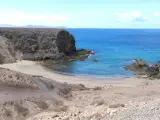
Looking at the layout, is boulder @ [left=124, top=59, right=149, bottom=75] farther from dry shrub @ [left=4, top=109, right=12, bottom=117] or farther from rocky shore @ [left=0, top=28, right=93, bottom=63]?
dry shrub @ [left=4, top=109, right=12, bottom=117]

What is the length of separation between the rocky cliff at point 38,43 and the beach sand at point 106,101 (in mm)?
12119

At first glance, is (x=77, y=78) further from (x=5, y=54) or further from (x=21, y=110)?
(x=21, y=110)

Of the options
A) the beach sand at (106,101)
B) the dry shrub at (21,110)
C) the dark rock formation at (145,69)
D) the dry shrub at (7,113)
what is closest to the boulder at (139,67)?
the dark rock formation at (145,69)

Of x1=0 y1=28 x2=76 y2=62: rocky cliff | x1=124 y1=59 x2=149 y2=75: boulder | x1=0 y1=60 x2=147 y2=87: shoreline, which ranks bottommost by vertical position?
x1=0 y1=60 x2=147 y2=87: shoreline

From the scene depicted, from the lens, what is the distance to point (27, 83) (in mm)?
38250

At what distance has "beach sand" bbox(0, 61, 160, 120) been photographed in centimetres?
2337

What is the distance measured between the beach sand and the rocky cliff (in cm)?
1212

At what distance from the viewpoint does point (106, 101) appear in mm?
34219

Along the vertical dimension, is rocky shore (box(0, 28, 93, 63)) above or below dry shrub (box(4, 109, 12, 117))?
above

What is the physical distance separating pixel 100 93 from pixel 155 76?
19.4 meters

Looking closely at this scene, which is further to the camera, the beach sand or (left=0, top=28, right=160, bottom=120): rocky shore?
(left=0, top=28, right=160, bottom=120): rocky shore

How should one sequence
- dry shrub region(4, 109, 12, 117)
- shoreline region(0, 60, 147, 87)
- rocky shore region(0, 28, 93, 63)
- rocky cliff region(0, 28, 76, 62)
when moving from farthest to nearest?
1. rocky cliff region(0, 28, 76, 62)
2. rocky shore region(0, 28, 93, 63)
3. shoreline region(0, 60, 147, 87)
4. dry shrub region(4, 109, 12, 117)

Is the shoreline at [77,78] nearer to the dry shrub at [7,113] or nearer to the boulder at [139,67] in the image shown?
the boulder at [139,67]

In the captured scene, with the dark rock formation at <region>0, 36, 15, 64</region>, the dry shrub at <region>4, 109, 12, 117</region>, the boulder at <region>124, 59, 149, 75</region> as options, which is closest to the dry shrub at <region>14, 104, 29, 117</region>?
the dry shrub at <region>4, 109, 12, 117</region>
